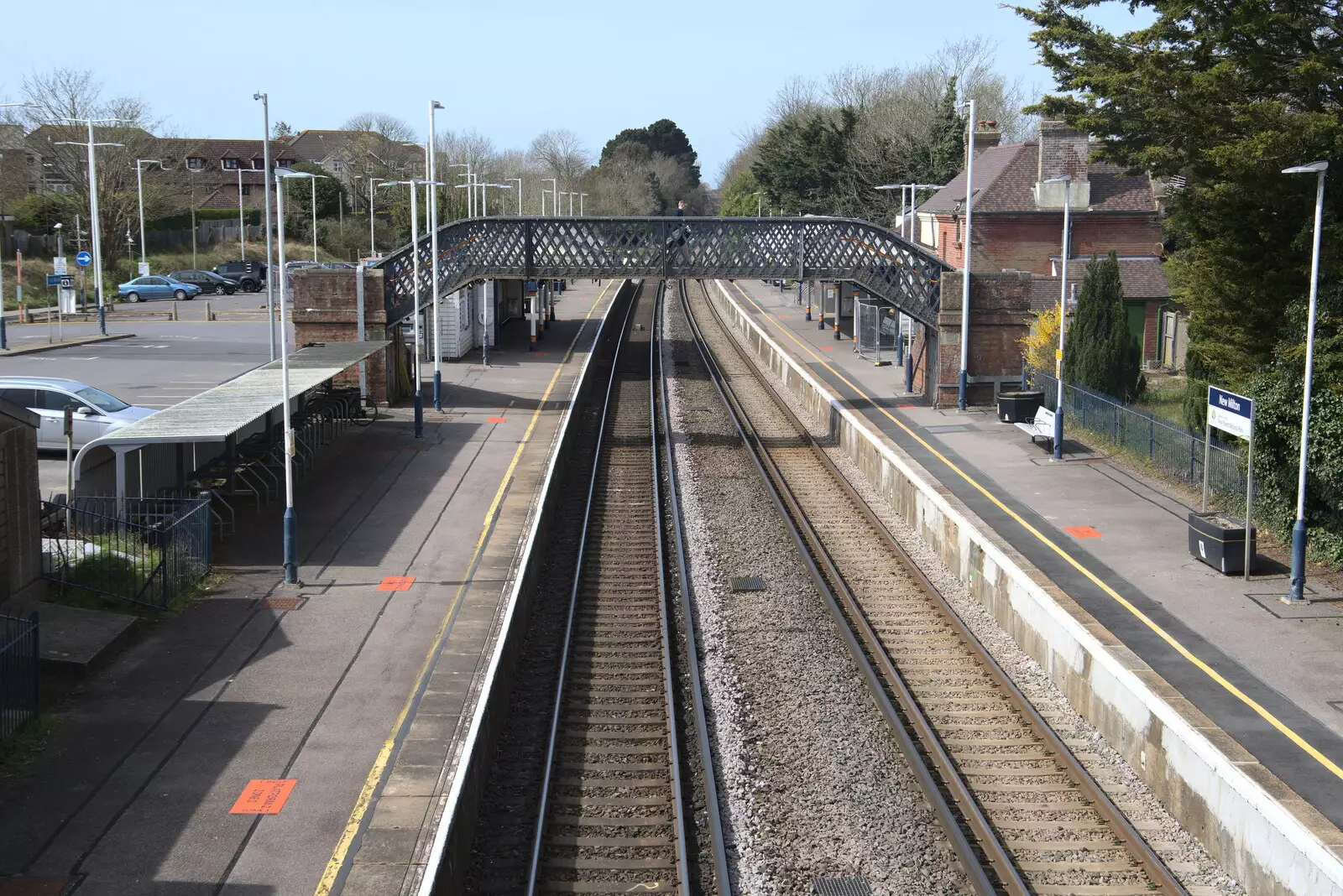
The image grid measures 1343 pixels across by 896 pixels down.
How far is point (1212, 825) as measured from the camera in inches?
432

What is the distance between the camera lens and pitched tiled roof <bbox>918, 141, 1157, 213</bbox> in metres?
42.0

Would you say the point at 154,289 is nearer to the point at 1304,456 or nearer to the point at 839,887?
the point at 1304,456

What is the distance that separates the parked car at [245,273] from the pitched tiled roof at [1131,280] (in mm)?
47821

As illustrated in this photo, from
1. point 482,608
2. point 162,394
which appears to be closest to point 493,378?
point 162,394

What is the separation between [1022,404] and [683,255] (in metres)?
9.12

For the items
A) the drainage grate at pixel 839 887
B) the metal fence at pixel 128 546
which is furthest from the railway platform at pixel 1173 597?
the metal fence at pixel 128 546

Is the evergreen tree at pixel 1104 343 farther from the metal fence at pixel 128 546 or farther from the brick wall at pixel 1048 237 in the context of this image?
the metal fence at pixel 128 546

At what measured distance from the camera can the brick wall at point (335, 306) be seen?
31.4m

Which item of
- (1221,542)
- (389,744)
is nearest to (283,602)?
(389,744)

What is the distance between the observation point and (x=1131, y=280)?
39.3 metres

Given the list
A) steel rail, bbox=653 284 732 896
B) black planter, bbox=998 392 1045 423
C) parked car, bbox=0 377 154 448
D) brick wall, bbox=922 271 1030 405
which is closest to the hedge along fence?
black planter, bbox=998 392 1045 423

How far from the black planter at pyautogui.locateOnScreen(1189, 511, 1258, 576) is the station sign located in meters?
1.26

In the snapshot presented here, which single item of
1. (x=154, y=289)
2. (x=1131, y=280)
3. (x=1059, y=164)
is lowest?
(x=154, y=289)

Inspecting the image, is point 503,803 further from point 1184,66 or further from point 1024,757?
point 1184,66
